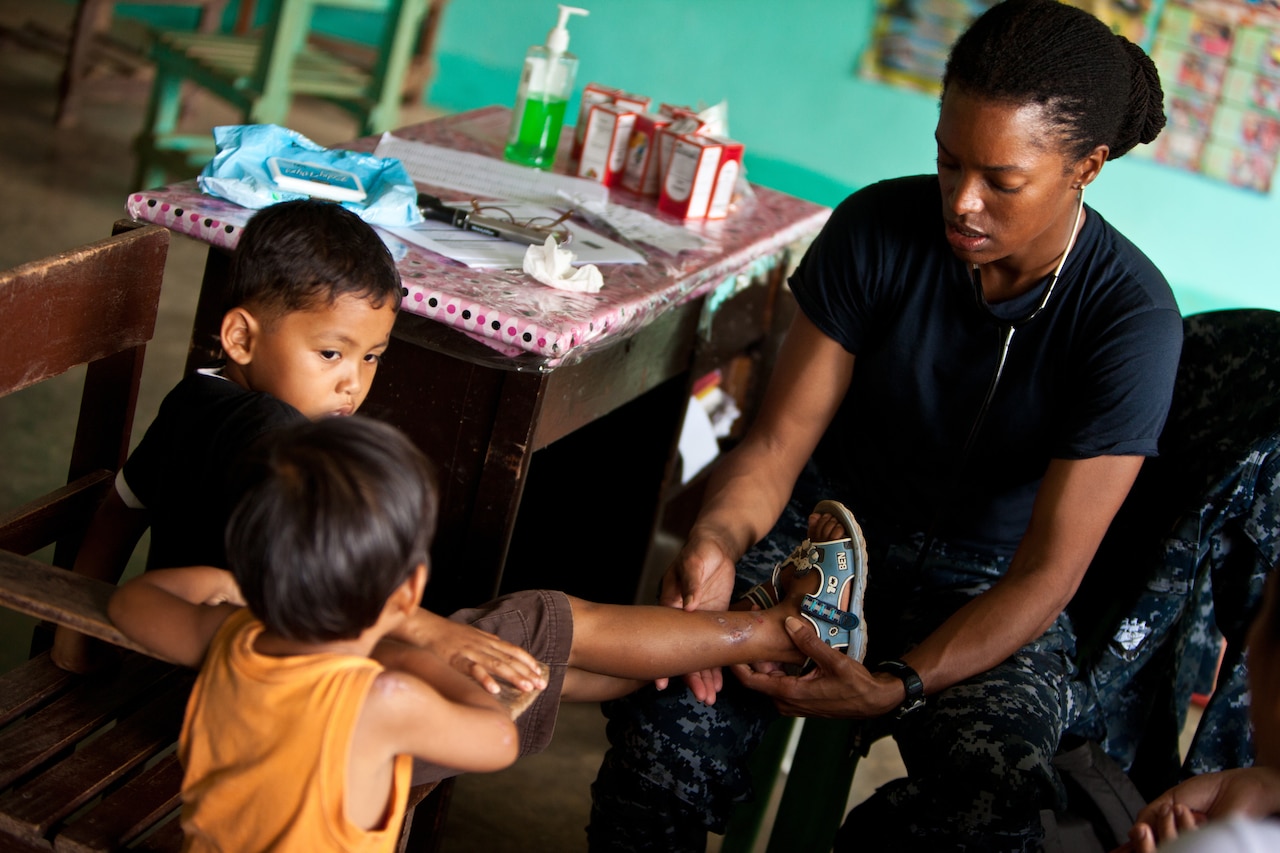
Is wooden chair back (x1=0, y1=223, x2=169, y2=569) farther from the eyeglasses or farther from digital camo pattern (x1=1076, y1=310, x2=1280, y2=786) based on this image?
digital camo pattern (x1=1076, y1=310, x2=1280, y2=786)

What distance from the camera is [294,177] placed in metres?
1.94

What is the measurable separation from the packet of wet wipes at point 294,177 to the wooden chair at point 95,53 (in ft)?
10.9

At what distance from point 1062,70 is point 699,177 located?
2.91 feet

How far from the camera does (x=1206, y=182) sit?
4.54 meters

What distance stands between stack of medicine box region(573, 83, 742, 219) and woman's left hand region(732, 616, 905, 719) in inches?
40.5

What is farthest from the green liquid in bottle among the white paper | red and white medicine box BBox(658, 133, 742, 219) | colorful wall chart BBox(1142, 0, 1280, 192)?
colorful wall chart BBox(1142, 0, 1280, 192)

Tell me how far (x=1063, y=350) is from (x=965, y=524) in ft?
0.99

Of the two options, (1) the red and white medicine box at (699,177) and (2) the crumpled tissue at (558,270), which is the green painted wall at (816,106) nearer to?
(1) the red and white medicine box at (699,177)

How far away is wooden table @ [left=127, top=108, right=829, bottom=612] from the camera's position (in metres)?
1.75

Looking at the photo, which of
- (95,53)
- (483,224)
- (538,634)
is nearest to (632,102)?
(483,224)

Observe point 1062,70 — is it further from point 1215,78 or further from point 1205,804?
point 1215,78

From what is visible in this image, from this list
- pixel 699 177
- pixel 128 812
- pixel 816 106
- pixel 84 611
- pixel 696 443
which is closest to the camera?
pixel 84 611

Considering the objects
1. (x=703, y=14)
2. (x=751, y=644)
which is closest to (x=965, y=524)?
(x=751, y=644)

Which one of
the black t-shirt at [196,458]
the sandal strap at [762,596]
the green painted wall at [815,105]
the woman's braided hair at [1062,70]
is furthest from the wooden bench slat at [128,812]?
the green painted wall at [815,105]
